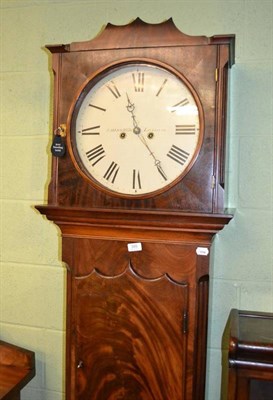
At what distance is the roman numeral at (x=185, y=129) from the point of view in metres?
1.04

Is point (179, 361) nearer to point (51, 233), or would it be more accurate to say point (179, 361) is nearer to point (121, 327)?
point (121, 327)

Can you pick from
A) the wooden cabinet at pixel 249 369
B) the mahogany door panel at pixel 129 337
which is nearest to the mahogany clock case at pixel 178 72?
the mahogany door panel at pixel 129 337

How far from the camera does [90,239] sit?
1.11m

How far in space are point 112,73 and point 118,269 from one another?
0.57 m

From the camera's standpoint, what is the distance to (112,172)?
3.62 ft

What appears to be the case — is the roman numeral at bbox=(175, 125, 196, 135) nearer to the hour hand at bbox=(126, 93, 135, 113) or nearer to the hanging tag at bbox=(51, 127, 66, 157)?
the hour hand at bbox=(126, 93, 135, 113)

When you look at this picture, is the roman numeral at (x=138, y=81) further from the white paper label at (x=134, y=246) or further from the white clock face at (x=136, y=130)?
the white paper label at (x=134, y=246)

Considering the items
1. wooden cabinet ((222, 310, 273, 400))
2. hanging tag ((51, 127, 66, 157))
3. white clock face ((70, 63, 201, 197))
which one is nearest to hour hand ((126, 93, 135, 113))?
white clock face ((70, 63, 201, 197))

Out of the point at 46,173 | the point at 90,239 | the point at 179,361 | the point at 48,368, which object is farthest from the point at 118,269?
the point at 48,368

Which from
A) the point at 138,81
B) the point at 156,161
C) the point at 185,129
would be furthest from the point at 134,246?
the point at 138,81

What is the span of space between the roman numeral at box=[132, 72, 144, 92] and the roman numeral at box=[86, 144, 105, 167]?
20cm

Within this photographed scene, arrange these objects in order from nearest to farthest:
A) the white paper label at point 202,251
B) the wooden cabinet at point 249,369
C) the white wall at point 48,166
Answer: the wooden cabinet at point 249,369 < the white paper label at point 202,251 < the white wall at point 48,166

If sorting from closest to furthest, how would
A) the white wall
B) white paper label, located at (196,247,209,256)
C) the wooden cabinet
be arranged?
the wooden cabinet → white paper label, located at (196,247,209,256) → the white wall

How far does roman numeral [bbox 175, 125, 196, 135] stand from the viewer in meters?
1.04
